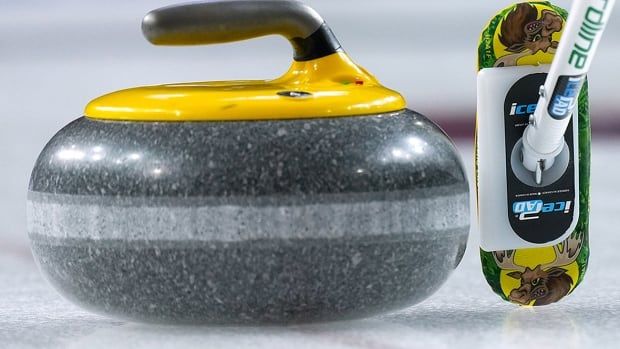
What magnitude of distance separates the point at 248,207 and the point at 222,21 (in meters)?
0.19

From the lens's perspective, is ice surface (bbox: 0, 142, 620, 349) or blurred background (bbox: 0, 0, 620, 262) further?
blurred background (bbox: 0, 0, 620, 262)

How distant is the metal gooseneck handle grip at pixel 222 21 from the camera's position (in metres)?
1.10

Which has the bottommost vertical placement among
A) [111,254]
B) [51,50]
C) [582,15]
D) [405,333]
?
[51,50]

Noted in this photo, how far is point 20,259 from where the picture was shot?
171 centimetres

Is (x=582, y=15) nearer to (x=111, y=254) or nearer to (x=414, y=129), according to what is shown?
(x=414, y=129)

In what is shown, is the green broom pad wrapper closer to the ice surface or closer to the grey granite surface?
the ice surface

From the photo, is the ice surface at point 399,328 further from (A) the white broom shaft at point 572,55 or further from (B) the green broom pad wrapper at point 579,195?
(A) the white broom shaft at point 572,55

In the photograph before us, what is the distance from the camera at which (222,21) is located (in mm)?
1103

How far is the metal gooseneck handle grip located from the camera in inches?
43.4

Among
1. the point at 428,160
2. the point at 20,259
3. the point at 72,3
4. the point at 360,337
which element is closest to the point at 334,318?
the point at 360,337

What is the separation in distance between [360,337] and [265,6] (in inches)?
11.3

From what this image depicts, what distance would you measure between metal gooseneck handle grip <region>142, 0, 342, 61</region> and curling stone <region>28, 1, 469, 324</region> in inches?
2.3

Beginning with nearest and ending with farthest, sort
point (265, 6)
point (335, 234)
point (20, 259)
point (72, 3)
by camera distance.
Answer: point (335, 234), point (265, 6), point (20, 259), point (72, 3)

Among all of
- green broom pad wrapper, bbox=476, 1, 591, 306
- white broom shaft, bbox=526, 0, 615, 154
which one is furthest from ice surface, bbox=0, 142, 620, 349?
white broom shaft, bbox=526, 0, 615, 154
